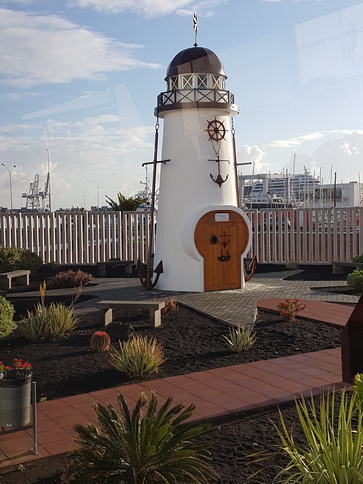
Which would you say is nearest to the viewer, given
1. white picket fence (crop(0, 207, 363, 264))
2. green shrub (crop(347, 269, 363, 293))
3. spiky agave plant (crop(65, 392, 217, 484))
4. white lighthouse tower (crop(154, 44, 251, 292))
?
spiky agave plant (crop(65, 392, 217, 484))

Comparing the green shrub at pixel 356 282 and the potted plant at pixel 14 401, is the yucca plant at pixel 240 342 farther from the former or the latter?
the green shrub at pixel 356 282

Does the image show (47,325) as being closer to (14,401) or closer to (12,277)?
(14,401)

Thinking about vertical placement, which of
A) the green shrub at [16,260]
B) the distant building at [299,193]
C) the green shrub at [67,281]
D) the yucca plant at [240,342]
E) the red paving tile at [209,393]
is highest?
the distant building at [299,193]

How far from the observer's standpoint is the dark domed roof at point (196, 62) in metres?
14.8

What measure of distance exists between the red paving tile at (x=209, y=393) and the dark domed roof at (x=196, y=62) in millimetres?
8792

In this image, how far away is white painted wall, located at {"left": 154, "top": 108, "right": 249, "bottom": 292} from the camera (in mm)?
14859

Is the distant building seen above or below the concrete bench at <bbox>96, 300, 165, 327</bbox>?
above

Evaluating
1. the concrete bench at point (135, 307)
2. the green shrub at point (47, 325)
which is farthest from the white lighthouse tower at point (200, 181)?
the green shrub at point (47, 325)

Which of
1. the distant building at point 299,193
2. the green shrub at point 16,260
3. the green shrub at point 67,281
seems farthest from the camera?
the distant building at point 299,193

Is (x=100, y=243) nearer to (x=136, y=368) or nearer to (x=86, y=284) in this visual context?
(x=86, y=284)

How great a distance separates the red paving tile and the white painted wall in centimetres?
657

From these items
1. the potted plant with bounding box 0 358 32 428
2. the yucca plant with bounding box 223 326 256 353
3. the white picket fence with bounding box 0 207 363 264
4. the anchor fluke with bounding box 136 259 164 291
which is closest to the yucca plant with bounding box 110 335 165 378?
the yucca plant with bounding box 223 326 256 353

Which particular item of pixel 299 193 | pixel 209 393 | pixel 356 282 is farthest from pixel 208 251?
pixel 299 193

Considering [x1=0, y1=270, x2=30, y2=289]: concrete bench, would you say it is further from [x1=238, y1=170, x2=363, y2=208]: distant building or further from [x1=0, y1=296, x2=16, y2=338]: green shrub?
[x1=238, y1=170, x2=363, y2=208]: distant building
